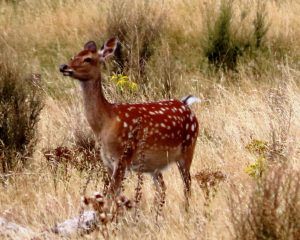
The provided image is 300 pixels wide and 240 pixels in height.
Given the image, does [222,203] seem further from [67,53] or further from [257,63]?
[67,53]

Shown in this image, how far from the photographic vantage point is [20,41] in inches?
658

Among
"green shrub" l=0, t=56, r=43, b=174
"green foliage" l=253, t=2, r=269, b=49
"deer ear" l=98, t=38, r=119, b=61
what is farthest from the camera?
"green foliage" l=253, t=2, r=269, b=49

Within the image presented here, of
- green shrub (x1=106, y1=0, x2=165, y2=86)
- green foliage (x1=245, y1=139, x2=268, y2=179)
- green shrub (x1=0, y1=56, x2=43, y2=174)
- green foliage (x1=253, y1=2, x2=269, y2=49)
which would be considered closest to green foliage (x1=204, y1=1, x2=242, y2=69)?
green foliage (x1=253, y1=2, x2=269, y2=49)

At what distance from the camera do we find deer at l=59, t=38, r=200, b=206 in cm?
752

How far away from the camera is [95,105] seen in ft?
25.0

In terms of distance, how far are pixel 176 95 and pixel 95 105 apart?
16.9ft

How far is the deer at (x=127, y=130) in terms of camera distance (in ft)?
24.7

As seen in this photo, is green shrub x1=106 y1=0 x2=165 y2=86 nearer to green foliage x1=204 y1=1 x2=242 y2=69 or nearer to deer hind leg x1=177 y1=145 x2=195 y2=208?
green foliage x1=204 y1=1 x2=242 y2=69

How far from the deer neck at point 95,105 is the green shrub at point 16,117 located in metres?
2.06

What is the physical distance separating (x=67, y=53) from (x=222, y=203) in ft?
30.5

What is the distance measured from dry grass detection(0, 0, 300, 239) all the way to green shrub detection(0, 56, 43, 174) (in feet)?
0.63

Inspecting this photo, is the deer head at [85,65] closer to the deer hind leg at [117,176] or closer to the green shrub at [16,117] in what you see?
the deer hind leg at [117,176]

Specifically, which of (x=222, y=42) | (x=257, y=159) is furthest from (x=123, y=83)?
(x=222, y=42)

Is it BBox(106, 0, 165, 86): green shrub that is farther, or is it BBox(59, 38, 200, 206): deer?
BBox(106, 0, 165, 86): green shrub
